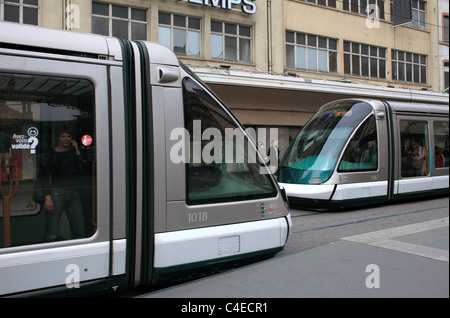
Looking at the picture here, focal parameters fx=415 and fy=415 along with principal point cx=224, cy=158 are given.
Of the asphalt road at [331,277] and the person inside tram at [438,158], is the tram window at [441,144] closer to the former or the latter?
the person inside tram at [438,158]

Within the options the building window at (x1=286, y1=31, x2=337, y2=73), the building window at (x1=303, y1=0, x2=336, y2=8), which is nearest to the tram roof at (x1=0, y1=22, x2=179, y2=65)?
the building window at (x1=286, y1=31, x2=337, y2=73)

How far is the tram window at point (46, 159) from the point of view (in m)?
3.37

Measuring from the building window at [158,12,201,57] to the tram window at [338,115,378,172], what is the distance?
417 inches

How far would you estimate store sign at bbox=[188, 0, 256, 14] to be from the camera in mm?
18464

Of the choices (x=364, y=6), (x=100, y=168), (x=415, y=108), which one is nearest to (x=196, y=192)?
(x=100, y=168)

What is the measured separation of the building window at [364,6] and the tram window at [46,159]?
72.8 feet

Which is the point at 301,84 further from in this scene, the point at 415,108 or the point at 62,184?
the point at 62,184

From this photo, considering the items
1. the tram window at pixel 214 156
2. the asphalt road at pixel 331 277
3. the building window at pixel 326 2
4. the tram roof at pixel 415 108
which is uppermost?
the building window at pixel 326 2

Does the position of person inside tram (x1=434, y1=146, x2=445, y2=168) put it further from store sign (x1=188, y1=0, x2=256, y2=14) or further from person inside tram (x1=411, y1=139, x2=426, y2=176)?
store sign (x1=188, y1=0, x2=256, y2=14)

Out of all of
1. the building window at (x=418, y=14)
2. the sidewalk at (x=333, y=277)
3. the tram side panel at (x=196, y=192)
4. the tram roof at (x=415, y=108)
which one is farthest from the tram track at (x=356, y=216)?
the building window at (x=418, y=14)

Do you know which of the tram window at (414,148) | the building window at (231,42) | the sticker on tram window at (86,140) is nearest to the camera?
the sticker on tram window at (86,140)

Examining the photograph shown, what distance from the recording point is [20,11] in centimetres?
1491

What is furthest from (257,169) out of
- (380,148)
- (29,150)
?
(380,148)

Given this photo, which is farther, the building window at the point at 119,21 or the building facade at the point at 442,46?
the building facade at the point at 442,46
